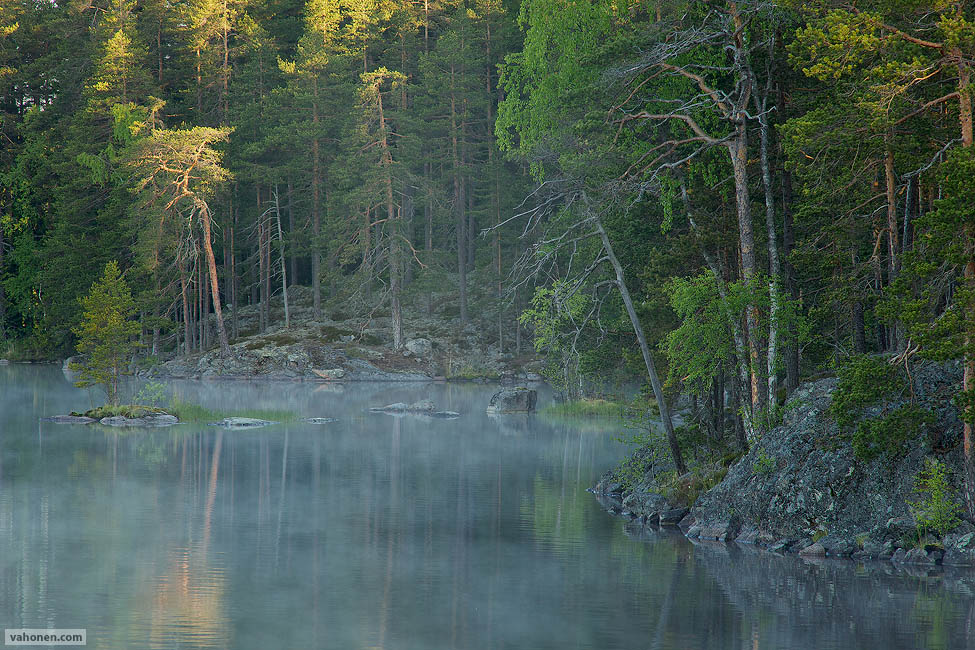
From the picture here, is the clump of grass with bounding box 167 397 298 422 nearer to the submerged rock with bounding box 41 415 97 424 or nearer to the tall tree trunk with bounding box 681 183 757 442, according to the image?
the submerged rock with bounding box 41 415 97 424

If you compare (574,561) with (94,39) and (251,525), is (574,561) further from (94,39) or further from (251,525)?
(94,39)

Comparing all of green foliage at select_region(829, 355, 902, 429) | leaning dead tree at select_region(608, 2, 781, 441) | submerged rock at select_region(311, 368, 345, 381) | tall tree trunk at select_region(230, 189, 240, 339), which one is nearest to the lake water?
green foliage at select_region(829, 355, 902, 429)

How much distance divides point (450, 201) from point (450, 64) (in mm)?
8040

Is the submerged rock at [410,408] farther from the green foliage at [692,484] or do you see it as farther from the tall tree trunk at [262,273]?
the tall tree trunk at [262,273]

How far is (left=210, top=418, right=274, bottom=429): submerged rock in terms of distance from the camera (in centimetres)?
3459

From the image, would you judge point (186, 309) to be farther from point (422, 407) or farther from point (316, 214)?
point (422, 407)

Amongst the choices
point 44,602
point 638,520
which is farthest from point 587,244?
point 44,602

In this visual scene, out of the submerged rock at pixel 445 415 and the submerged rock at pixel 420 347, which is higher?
the submerged rock at pixel 420 347

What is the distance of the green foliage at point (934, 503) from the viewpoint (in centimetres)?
1591

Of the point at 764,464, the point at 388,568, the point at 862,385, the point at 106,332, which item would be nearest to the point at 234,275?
the point at 106,332

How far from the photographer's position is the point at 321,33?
58750mm

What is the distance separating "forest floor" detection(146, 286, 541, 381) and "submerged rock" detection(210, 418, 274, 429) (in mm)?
19731

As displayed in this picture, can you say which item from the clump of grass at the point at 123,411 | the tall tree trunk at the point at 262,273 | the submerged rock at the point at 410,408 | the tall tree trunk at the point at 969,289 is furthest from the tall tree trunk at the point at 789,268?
the tall tree trunk at the point at 262,273

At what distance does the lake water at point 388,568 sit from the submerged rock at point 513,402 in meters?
12.2
